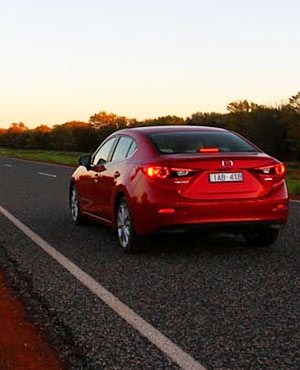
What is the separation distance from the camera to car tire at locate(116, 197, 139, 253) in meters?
6.85

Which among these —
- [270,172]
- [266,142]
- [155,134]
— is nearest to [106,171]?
[155,134]

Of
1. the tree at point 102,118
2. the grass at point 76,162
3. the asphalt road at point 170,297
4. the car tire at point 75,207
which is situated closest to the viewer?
the asphalt road at point 170,297

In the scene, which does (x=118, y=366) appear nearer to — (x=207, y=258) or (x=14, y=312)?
(x=14, y=312)

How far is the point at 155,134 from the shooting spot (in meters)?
7.28

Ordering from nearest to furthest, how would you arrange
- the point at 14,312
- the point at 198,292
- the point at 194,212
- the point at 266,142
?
the point at 14,312
the point at 198,292
the point at 194,212
the point at 266,142

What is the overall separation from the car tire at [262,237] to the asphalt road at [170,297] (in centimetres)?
12

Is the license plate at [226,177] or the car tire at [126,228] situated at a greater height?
the license plate at [226,177]

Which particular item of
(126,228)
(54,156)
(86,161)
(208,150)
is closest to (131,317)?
(126,228)

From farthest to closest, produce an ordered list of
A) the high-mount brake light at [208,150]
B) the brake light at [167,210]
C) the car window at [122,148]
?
the car window at [122,148]
the high-mount brake light at [208,150]
the brake light at [167,210]

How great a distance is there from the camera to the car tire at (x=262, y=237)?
7239mm

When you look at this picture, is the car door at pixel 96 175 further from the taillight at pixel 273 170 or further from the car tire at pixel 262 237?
the taillight at pixel 273 170

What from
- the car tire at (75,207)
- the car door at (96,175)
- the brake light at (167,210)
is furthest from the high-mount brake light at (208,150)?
the car tire at (75,207)

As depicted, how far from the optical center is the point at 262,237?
7.39 metres

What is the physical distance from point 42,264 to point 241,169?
239 cm
